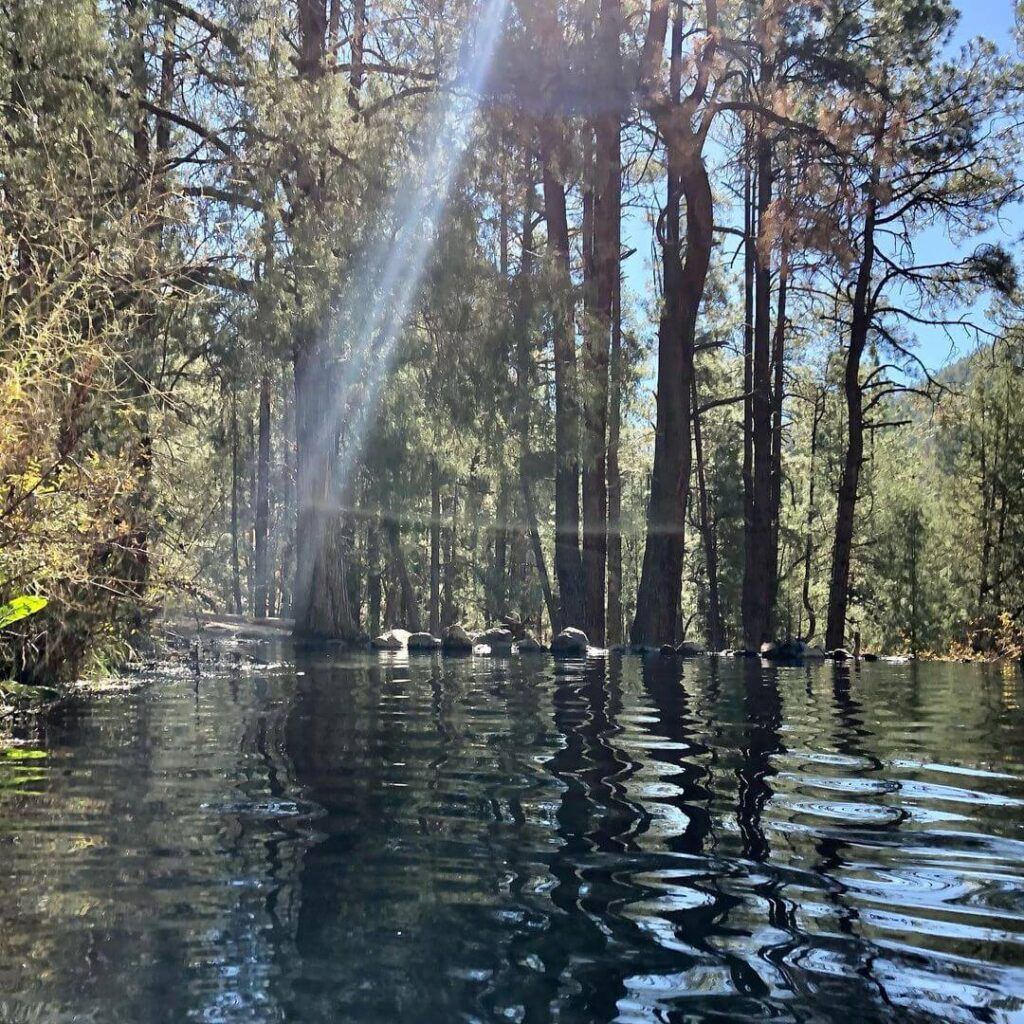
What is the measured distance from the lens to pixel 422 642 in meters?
16.8

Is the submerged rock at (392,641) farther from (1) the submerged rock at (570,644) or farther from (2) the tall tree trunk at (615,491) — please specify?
(2) the tall tree trunk at (615,491)

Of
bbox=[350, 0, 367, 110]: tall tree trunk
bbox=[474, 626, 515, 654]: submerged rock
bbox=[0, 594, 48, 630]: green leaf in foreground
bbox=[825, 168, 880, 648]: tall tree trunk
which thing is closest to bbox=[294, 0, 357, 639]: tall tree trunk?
bbox=[350, 0, 367, 110]: tall tree trunk

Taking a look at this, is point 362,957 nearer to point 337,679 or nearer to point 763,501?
point 337,679

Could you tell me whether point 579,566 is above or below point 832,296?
below

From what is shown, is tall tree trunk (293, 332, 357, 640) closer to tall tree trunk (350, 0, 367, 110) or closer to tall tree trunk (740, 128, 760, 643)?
tall tree trunk (350, 0, 367, 110)

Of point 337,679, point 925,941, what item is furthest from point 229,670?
point 925,941

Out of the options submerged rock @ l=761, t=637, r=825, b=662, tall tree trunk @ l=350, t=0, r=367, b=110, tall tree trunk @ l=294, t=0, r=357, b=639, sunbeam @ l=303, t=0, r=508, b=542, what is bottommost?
submerged rock @ l=761, t=637, r=825, b=662

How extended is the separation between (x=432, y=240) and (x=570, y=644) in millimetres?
5466

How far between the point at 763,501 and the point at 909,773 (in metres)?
15.7

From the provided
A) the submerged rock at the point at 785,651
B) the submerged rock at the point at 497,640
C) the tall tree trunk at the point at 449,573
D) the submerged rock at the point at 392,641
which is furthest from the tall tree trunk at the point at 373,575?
the submerged rock at the point at 785,651

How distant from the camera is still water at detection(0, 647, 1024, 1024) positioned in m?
2.29

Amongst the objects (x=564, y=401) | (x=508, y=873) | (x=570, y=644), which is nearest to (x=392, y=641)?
(x=570, y=644)

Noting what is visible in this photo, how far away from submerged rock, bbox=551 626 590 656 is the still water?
8430 mm

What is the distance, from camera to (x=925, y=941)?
2.62 metres
